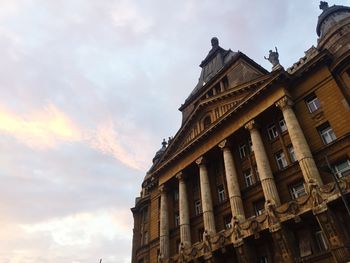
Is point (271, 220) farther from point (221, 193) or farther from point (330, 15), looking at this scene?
point (330, 15)

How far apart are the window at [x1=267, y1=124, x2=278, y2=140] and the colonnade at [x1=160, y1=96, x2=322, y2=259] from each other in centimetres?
154

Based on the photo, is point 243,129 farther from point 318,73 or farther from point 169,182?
point 169,182

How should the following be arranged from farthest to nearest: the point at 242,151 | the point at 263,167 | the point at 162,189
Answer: the point at 162,189, the point at 242,151, the point at 263,167

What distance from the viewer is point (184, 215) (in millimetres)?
33656

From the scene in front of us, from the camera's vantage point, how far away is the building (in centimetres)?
2194

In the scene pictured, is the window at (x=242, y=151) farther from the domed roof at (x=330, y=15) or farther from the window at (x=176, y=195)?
the domed roof at (x=330, y=15)

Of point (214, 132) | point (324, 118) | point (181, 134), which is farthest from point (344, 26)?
point (181, 134)

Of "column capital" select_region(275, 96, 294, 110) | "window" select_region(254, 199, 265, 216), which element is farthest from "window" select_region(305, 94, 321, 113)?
"window" select_region(254, 199, 265, 216)

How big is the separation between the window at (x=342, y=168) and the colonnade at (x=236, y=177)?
70.4 inches

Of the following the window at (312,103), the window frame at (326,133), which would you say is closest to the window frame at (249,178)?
the window frame at (326,133)

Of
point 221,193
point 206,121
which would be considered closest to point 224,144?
point 221,193

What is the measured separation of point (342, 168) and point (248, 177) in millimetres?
9317

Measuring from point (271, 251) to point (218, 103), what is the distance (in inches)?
715

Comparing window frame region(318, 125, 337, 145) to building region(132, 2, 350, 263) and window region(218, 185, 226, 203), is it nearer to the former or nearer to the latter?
building region(132, 2, 350, 263)
